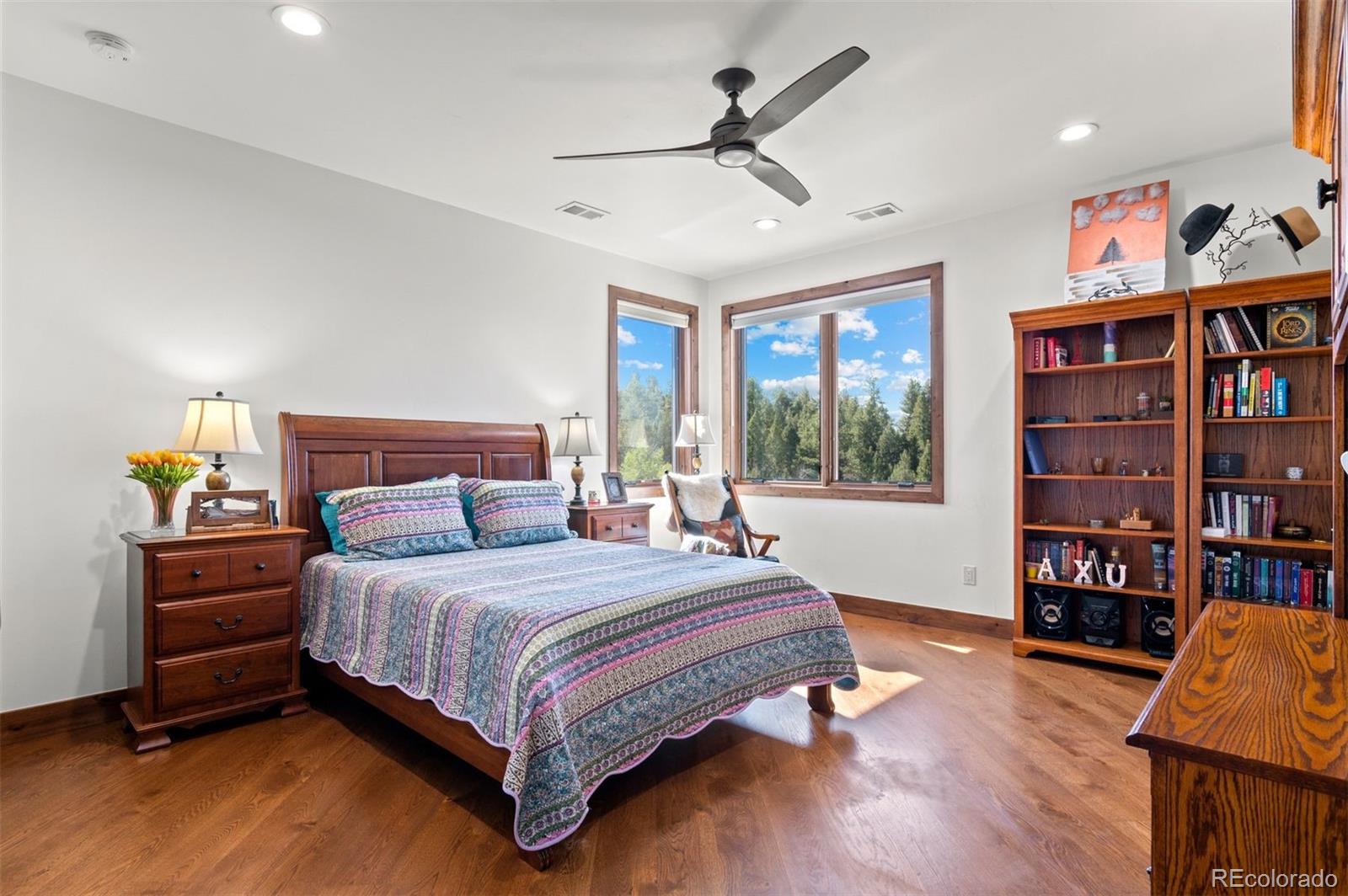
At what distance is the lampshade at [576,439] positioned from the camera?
4375 millimetres

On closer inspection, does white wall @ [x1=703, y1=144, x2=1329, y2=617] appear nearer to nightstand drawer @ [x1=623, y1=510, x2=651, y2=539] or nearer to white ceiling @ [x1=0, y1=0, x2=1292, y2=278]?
white ceiling @ [x1=0, y1=0, x2=1292, y2=278]

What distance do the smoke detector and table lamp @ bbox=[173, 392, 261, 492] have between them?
135 cm

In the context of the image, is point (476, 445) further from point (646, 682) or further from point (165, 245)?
point (646, 682)

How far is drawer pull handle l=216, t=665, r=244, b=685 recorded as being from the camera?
2.77 m

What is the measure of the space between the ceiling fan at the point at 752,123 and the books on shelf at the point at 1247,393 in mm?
2399

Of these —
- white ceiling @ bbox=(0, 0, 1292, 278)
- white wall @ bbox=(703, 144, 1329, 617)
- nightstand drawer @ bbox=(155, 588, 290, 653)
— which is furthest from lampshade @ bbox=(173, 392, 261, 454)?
white wall @ bbox=(703, 144, 1329, 617)

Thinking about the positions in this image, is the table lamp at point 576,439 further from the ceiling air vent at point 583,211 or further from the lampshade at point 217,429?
the lampshade at point 217,429

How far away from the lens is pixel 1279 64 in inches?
103

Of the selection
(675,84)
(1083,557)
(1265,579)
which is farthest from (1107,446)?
(675,84)

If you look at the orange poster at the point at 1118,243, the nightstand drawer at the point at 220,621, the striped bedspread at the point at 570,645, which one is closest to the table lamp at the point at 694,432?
the striped bedspread at the point at 570,645

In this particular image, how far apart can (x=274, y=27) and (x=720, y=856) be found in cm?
315

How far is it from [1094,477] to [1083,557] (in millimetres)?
459

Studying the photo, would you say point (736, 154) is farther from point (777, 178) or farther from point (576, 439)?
point (576, 439)

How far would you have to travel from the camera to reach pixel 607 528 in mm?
4395
